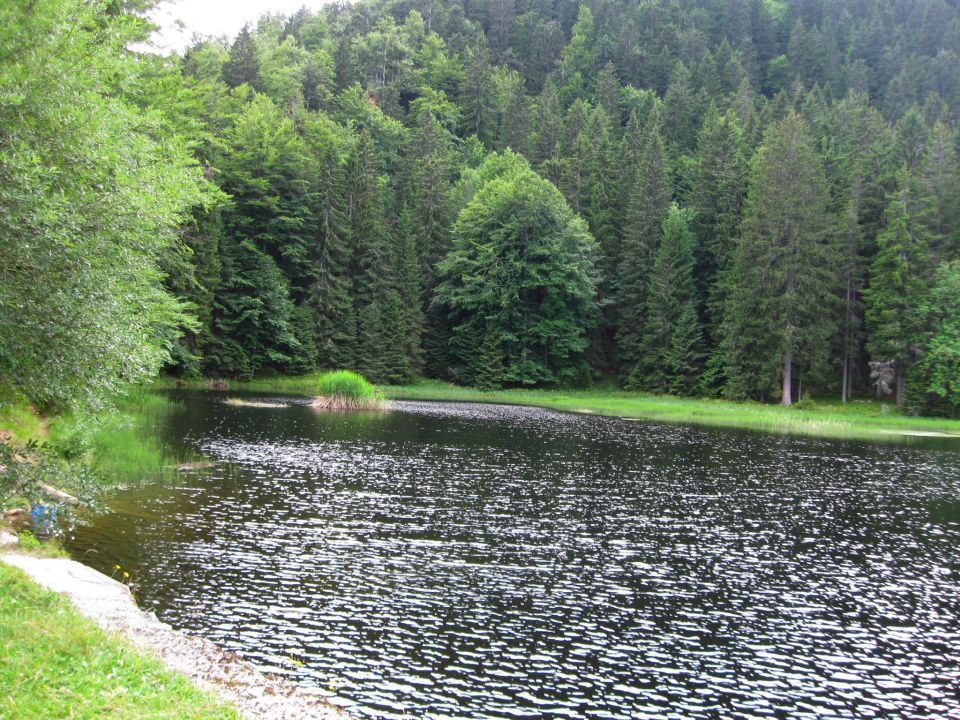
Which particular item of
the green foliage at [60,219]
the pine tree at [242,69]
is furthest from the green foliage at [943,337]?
the pine tree at [242,69]

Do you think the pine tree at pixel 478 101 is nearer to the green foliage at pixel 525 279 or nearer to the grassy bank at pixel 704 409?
the green foliage at pixel 525 279

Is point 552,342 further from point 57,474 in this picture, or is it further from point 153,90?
point 57,474

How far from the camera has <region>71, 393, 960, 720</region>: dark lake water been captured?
34.4 ft

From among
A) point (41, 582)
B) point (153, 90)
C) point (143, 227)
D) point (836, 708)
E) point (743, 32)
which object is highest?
point (743, 32)

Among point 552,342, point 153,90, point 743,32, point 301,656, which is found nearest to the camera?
point 301,656

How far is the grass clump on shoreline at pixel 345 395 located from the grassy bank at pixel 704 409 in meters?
13.4

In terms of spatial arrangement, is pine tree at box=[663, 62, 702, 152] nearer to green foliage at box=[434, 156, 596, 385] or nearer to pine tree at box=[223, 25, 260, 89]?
green foliage at box=[434, 156, 596, 385]

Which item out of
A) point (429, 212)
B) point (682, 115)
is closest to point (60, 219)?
point (429, 212)

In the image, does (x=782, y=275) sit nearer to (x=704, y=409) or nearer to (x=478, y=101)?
(x=704, y=409)

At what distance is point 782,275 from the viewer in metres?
65.3

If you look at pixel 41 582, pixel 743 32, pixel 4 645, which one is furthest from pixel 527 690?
pixel 743 32

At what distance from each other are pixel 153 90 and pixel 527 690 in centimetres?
3276

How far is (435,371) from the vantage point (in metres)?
80.5

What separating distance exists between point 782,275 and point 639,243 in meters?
17.4
